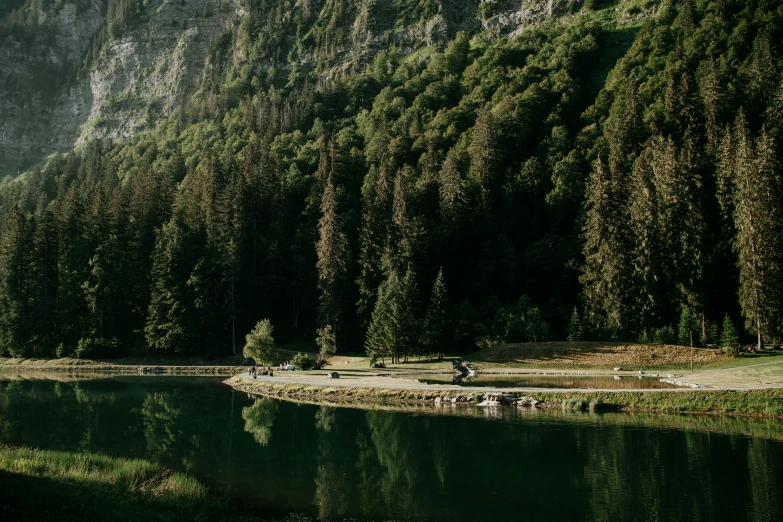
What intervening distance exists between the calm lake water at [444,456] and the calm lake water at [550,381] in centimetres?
782

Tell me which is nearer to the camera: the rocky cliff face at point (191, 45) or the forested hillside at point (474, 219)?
the forested hillside at point (474, 219)

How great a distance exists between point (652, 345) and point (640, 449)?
30.2 m

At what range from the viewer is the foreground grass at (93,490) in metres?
15.6

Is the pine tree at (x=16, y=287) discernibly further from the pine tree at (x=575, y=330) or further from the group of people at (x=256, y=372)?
the pine tree at (x=575, y=330)

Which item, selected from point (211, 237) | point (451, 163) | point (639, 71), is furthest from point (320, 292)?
point (639, 71)

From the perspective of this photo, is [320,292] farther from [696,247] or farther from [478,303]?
[696,247]

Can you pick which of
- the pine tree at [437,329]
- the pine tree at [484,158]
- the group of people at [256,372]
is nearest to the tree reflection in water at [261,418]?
the group of people at [256,372]

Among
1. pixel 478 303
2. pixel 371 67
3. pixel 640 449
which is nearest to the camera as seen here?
pixel 640 449

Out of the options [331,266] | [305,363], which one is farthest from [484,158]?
[305,363]

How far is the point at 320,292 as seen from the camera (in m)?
84.2

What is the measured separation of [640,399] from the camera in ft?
127

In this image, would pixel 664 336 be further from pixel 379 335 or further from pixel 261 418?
pixel 261 418

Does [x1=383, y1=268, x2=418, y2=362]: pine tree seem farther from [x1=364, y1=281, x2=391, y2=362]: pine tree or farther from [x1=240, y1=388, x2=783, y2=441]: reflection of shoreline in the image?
[x1=240, y1=388, x2=783, y2=441]: reflection of shoreline

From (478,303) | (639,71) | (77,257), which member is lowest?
(478,303)
